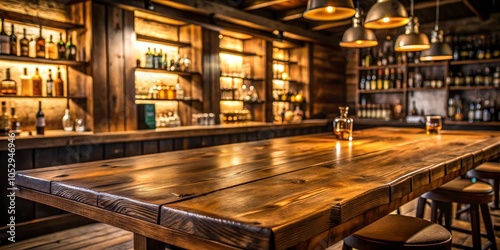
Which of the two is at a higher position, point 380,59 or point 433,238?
point 380,59

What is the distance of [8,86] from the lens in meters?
3.39

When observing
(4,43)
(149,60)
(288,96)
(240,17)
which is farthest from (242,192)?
(288,96)

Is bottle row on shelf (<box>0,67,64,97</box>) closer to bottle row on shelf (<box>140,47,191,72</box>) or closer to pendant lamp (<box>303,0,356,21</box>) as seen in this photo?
bottle row on shelf (<box>140,47,191,72</box>)

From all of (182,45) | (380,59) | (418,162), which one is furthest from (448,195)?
(380,59)

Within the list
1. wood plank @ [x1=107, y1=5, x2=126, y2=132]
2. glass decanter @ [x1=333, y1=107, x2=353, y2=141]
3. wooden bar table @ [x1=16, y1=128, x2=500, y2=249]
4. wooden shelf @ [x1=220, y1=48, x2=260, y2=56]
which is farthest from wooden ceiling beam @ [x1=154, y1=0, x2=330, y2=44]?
wooden bar table @ [x1=16, y1=128, x2=500, y2=249]

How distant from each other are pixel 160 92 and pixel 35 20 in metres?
1.45

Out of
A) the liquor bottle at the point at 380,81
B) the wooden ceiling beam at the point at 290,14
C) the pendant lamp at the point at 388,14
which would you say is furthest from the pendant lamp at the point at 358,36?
the liquor bottle at the point at 380,81

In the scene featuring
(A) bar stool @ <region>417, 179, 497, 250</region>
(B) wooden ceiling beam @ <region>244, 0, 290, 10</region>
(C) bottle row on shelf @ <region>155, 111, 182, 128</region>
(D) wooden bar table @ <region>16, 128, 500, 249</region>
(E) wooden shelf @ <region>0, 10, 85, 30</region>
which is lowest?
(A) bar stool @ <region>417, 179, 497, 250</region>

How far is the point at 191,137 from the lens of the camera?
4.40 m

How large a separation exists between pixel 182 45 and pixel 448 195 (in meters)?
3.34

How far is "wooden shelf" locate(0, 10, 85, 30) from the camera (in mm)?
3336

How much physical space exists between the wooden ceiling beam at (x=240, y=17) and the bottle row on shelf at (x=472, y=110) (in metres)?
2.18

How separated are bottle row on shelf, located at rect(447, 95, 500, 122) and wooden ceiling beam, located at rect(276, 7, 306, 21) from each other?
255 centimetres

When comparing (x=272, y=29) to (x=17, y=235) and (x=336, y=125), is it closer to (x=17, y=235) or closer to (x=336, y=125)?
(x=336, y=125)
